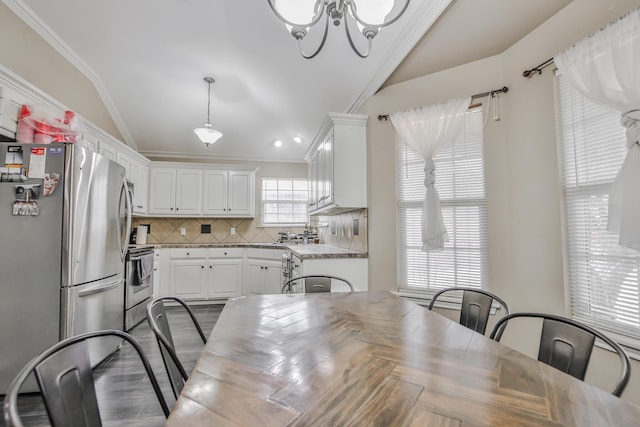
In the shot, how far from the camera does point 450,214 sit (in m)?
2.67

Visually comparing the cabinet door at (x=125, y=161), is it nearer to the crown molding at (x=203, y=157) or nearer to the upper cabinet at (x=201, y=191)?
the upper cabinet at (x=201, y=191)

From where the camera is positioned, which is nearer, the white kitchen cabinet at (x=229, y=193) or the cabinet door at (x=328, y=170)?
the cabinet door at (x=328, y=170)

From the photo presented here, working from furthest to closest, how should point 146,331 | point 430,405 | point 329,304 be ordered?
1. point 146,331
2. point 329,304
3. point 430,405

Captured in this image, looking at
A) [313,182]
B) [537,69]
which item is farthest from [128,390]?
[537,69]

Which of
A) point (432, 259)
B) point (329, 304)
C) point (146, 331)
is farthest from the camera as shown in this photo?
point (146, 331)

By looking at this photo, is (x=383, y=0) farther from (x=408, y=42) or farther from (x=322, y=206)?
(x=322, y=206)

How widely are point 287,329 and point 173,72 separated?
11.7 ft

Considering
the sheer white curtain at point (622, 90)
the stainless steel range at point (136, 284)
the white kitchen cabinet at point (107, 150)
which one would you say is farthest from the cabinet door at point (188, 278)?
the sheer white curtain at point (622, 90)

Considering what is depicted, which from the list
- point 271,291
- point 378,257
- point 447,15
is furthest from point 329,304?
point 271,291

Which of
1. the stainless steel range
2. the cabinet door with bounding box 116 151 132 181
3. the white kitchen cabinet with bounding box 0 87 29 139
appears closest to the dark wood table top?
the white kitchen cabinet with bounding box 0 87 29 139

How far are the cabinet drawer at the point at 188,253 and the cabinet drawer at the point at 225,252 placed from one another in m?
0.12

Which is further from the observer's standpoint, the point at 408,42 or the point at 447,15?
the point at 408,42

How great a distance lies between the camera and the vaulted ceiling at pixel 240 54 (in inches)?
91.8

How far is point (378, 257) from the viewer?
2.93 m
